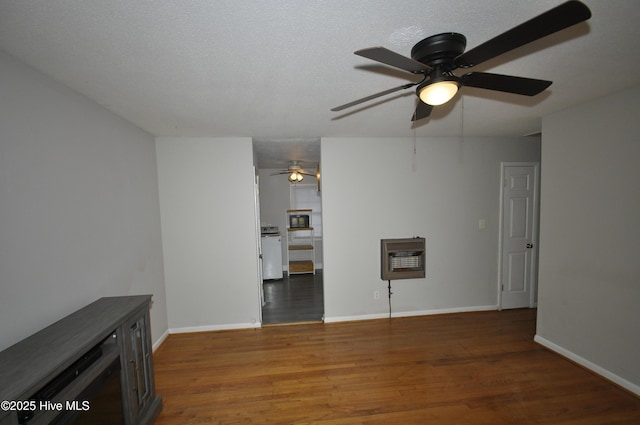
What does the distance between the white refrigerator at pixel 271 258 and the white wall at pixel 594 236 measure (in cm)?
430

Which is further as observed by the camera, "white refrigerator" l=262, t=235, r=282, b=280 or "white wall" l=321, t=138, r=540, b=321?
"white refrigerator" l=262, t=235, r=282, b=280

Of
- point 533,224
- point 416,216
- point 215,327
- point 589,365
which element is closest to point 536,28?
point 416,216

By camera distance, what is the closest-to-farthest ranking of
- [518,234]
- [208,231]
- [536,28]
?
[536,28] < [208,231] < [518,234]

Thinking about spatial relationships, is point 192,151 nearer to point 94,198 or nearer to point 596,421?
point 94,198

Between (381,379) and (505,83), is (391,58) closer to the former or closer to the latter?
(505,83)

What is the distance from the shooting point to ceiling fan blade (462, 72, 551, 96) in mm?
1228

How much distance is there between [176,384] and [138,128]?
261 cm

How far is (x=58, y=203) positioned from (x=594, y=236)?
4321 millimetres

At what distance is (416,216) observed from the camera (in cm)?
346

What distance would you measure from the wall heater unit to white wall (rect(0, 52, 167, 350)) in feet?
9.53

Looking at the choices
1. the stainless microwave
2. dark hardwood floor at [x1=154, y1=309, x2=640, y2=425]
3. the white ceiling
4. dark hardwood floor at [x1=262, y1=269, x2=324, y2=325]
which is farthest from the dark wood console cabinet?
the stainless microwave

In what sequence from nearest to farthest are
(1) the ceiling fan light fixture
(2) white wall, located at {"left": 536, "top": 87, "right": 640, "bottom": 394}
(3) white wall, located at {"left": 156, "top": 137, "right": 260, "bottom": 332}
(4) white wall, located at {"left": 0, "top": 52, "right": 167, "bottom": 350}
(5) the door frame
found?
(1) the ceiling fan light fixture < (4) white wall, located at {"left": 0, "top": 52, "right": 167, "bottom": 350} < (2) white wall, located at {"left": 536, "top": 87, "right": 640, "bottom": 394} < (3) white wall, located at {"left": 156, "top": 137, "right": 260, "bottom": 332} < (5) the door frame

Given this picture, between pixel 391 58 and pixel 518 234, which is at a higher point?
pixel 391 58

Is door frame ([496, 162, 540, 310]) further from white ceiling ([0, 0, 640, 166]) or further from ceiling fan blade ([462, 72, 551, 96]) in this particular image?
ceiling fan blade ([462, 72, 551, 96])
